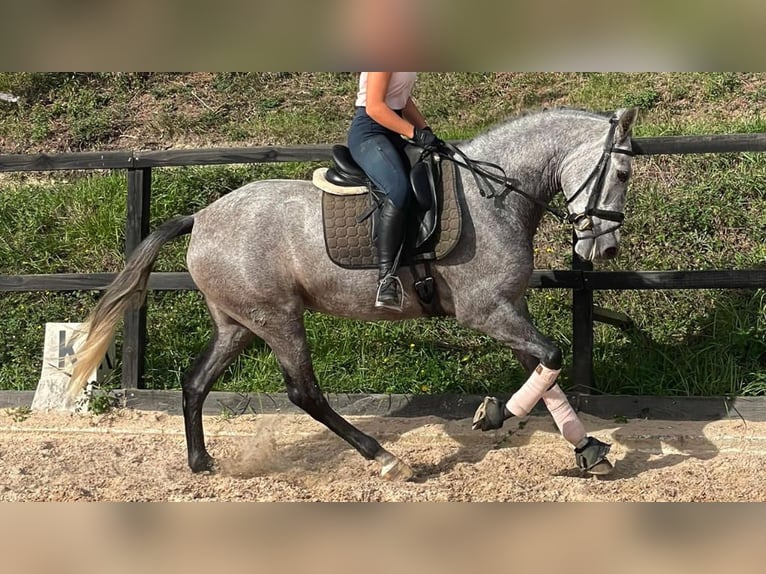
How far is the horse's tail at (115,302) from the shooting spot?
5.34 m

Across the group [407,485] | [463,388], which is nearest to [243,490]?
[407,485]

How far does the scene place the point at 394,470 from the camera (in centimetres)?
504

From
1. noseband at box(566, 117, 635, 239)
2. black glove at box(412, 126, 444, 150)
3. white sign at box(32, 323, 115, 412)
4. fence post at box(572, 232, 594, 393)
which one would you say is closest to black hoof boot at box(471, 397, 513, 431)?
noseband at box(566, 117, 635, 239)

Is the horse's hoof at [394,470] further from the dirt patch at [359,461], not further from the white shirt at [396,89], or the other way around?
the white shirt at [396,89]

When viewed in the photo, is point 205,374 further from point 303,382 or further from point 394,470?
point 394,470

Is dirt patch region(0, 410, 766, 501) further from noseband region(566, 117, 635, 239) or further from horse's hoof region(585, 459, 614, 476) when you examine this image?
noseband region(566, 117, 635, 239)

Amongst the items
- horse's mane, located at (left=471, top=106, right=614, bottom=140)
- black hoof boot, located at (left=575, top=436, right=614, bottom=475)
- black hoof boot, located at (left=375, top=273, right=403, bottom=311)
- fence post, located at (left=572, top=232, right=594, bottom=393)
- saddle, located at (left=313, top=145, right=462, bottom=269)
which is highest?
horse's mane, located at (left=471, top=106, right=614, bottom=140)

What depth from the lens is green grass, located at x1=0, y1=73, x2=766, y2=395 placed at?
646cm

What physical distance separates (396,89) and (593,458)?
254 cm


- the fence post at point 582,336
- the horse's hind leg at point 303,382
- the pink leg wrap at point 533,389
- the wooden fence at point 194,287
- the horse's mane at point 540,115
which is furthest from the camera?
the fence post at point 582,336

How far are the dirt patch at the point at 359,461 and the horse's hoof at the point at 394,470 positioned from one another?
0.21 feet

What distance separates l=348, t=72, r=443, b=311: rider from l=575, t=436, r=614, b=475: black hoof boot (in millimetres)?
1436

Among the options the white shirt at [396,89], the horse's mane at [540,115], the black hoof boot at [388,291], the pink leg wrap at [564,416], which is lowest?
the pink leg wrap at [564,416]

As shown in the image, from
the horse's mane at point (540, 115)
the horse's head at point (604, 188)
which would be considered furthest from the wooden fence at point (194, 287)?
the horse's head at point (604, 188)
